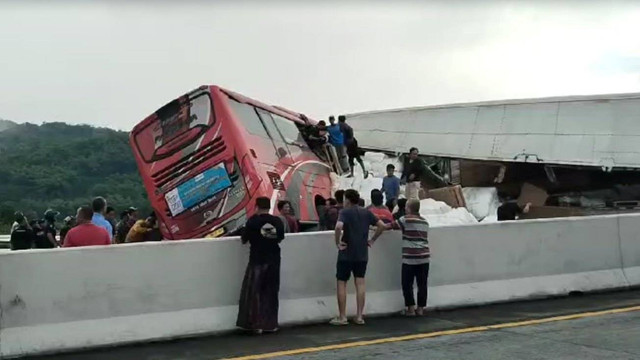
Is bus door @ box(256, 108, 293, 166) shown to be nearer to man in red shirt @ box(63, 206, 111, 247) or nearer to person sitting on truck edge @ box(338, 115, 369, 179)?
person sitting on truck edge @ box(338, 115, 369, 179)

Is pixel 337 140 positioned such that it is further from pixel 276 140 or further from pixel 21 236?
pixel 21 236

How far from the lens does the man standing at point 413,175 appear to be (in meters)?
18.0

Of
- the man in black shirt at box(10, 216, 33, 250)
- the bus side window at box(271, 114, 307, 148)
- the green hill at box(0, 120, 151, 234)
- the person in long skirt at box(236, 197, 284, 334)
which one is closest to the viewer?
the person in long skirt at box(236, 197, 284, 334)

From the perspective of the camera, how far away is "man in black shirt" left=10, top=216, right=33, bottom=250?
1358 centimetres

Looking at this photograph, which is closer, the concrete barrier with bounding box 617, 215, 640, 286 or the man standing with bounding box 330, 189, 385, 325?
the man standing with bounding box 330, 189, 385, 325

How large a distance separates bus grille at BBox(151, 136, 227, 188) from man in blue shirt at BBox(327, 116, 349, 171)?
5.96 meters

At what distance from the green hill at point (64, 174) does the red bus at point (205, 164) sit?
14.3 metres

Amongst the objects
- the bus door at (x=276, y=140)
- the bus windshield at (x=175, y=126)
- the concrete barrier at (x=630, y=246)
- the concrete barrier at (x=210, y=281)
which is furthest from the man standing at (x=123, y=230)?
the concrete barrier at (x=630, y=246)

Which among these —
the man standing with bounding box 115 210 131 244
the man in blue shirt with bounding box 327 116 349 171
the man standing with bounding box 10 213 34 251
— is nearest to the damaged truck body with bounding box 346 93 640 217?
the man in blue shirt with bounding box 327 116 349 171

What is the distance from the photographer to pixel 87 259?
26.5 ft

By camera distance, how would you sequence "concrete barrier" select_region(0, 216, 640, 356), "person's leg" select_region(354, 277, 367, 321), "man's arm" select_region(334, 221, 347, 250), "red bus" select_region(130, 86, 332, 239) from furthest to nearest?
"red bus" select_region(130, 86, 332, 239)
"person's leg" select_region(354, 277, 367, 321)
"man's arm" select_region(334, 221, 347, 250)
"concrete barrier" select_region(0, 216, 640, 356)

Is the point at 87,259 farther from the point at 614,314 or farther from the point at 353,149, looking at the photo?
the point at 353,149

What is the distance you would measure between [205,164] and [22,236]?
359 cm

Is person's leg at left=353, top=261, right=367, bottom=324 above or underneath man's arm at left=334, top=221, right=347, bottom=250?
underneath
